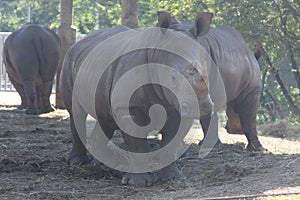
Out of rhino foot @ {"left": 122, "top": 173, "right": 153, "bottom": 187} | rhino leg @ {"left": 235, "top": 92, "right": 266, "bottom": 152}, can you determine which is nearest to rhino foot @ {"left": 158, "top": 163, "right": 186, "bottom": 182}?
rhino foot @ {"left": 122, "top": 173, "right": 153, "bottom": 187}

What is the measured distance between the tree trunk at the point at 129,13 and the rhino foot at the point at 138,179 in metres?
6.12

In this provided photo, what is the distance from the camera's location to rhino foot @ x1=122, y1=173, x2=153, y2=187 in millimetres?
6402

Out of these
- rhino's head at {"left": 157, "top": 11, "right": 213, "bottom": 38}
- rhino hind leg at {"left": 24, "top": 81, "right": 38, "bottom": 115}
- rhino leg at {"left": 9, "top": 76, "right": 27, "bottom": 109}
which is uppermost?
rhino's head at {"left": 157, "top": 11, "right": 213, "bottom": 38}

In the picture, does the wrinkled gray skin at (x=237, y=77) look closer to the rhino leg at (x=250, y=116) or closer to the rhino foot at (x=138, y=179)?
the rhino leg at (x=250, y=116)

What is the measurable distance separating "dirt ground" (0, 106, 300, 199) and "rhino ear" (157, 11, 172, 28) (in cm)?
137

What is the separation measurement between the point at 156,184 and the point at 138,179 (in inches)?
7.5

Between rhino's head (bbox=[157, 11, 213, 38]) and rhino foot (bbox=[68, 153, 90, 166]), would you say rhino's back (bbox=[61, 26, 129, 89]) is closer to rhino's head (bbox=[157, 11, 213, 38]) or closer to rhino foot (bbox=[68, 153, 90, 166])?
rhino foot (bbox=[68, 153, 90, 166])

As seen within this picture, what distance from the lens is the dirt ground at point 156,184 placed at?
571cm

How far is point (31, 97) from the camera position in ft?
42.6

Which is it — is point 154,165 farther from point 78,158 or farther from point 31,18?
point 31,18

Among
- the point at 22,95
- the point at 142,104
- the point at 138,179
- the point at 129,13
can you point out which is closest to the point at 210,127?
the point at 138,179

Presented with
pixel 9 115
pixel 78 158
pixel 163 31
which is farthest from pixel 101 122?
pixel 9 115

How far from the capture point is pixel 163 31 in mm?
6176

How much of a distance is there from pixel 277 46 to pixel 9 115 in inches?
198
